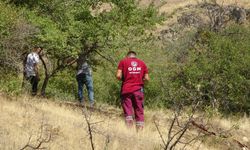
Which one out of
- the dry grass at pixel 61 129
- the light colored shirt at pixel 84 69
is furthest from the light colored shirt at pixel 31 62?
the dry grass at pixel 61 129

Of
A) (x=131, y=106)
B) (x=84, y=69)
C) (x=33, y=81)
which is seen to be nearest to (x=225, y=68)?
(x=84, y=69)

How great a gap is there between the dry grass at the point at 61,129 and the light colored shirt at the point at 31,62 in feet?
7.18

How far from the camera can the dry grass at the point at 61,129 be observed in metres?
8.68

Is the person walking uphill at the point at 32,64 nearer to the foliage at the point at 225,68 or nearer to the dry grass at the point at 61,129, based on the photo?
the dry grass at the point at 61,129

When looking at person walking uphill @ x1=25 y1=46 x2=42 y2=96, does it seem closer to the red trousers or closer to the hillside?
the hillside

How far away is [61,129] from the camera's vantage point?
9.59 meters

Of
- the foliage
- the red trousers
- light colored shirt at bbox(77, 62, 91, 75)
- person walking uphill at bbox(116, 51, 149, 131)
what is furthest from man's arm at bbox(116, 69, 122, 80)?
the foliage

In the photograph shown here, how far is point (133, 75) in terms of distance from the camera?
1126cm

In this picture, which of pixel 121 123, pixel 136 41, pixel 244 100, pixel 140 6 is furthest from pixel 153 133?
pixel 244 100

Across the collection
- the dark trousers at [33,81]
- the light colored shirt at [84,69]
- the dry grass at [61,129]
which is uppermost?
the light colored shirt at [84,69]

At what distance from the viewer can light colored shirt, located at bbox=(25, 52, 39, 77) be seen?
1505 cm

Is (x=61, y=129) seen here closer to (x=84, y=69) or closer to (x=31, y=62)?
(x=31, y=62)

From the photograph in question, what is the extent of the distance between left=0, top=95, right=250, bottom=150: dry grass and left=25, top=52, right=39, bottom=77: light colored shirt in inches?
86.2

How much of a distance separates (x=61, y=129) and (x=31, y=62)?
582cm
